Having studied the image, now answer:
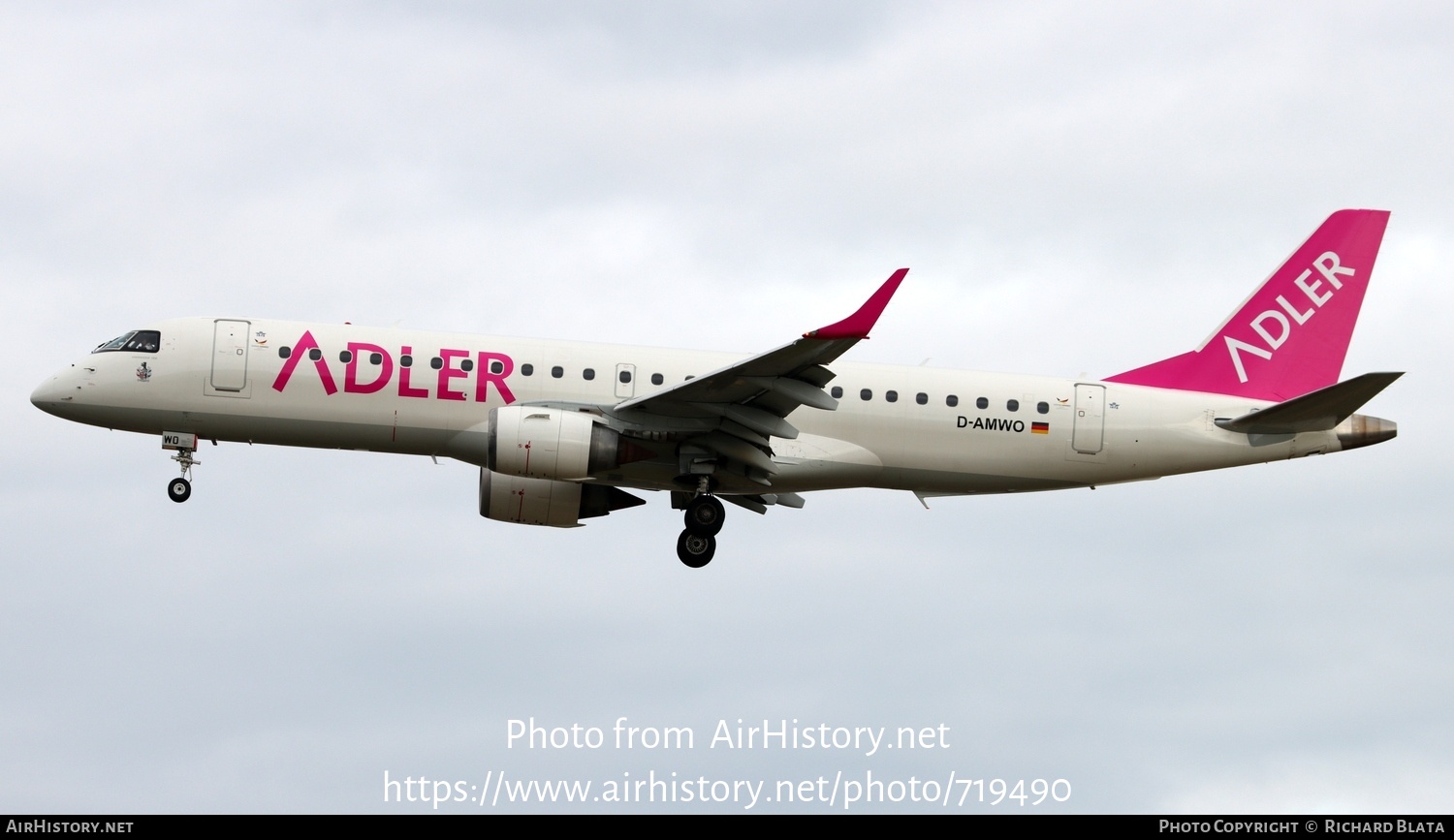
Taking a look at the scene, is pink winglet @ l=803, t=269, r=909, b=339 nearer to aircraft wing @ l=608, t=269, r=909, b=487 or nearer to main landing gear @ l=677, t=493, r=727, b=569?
aircraft wing @ l=608, t=269, r=909, b=487

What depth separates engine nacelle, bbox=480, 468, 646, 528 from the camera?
118 feet

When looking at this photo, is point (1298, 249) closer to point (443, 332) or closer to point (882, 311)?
point (882, 311)

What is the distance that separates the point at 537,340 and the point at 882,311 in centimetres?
813

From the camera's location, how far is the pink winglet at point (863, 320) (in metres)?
29.2

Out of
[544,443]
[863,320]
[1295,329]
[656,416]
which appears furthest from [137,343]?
[1295,329]

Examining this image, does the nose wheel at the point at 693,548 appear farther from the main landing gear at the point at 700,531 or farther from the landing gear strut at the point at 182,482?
the landing gear strut at the point at 182,482

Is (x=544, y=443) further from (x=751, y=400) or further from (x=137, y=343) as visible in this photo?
(x=137, y=343)

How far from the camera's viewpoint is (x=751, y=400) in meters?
32.8

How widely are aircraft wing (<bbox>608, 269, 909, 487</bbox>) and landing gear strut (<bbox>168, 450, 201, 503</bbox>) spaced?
8688 millimetres

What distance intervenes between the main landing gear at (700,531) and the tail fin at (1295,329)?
9602mm

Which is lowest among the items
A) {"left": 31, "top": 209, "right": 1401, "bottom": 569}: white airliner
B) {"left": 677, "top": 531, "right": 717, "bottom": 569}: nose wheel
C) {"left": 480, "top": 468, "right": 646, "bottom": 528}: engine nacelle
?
{"left": 677, "top": 531, "right": 717, "bottom": 569}: nose wheel

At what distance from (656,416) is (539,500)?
4217mm

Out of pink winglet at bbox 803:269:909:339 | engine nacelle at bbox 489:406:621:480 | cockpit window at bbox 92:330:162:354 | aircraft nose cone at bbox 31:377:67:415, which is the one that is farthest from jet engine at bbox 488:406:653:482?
aircraft nose cone at bbox 31:377:67:415

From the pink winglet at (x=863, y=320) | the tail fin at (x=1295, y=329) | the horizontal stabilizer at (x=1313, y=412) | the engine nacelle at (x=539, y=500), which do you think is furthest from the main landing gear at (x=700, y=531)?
the horizontal stabilizer at (x=1313, y=412)
